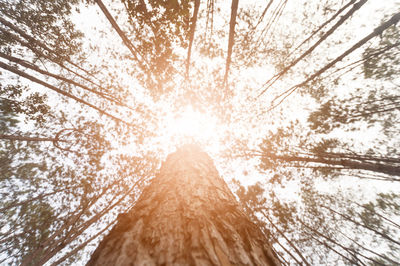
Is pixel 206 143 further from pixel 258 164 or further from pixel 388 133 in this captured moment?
pixel 388 133

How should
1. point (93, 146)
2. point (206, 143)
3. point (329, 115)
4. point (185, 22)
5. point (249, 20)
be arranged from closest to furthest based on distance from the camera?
point (185, 22) → point (249, 20) → point (329, 115) → point (93, 146) → point (206, 143)

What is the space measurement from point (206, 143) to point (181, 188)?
589 centimetres

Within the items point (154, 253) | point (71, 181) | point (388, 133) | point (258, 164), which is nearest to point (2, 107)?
point (71, 181)

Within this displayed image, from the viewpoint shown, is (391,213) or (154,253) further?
(391,213)

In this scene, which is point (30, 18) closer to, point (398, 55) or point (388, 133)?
point (398, 55)

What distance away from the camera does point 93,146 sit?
17.5 feet

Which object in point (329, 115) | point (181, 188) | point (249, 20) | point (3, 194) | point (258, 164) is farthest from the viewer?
point (258, 164)

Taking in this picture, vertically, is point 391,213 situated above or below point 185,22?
below

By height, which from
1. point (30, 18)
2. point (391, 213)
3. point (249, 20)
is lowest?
point (391, 213)

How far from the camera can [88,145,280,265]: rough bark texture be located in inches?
41.4

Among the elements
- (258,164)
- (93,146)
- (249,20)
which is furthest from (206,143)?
(249,20)

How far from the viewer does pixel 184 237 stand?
49.1 inches

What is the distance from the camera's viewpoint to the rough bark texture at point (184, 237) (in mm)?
1052

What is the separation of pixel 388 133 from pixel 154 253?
6158mm
